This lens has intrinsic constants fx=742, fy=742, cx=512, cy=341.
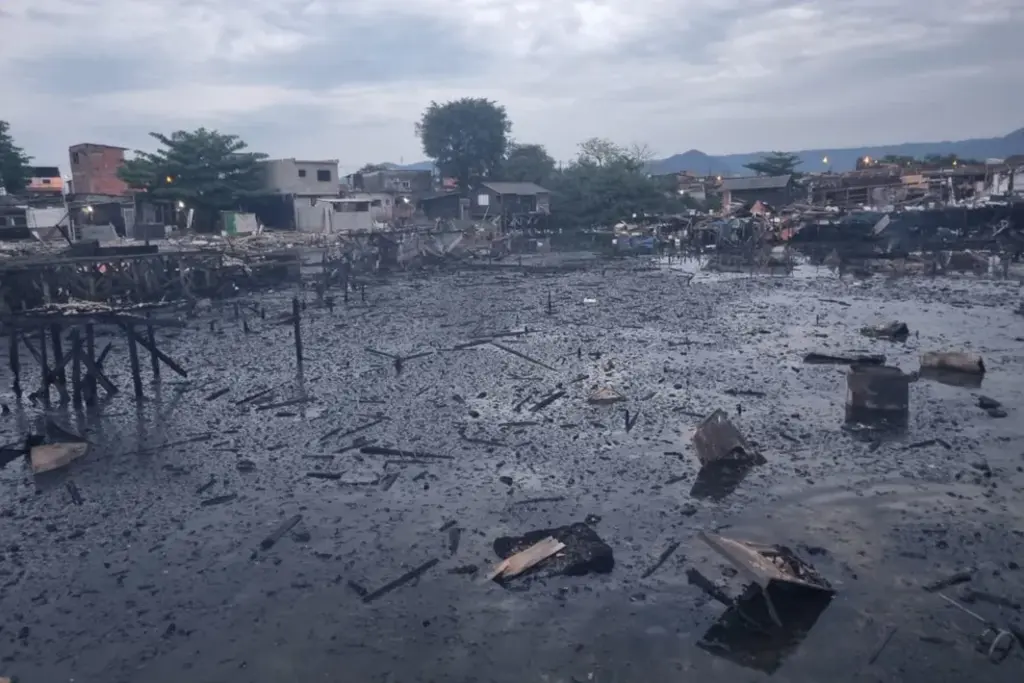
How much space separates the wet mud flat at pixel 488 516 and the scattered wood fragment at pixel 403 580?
0.05 m

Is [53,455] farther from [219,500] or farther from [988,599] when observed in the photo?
[988,599]

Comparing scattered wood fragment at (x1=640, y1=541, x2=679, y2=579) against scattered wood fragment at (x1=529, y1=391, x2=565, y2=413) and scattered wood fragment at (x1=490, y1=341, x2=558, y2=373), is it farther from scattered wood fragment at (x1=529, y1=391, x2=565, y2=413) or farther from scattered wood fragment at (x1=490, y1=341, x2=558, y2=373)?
scattered wood fragment at (x1=490, y1=341, x2=558, y2=373)

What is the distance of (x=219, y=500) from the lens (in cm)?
870

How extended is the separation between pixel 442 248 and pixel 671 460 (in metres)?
28.9

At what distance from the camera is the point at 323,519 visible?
8156 mm

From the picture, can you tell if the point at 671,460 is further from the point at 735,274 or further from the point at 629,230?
the point at 629,230

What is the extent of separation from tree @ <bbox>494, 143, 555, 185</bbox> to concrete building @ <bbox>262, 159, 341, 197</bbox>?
73.0 feet

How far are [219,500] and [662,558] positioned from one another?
5.13 meters

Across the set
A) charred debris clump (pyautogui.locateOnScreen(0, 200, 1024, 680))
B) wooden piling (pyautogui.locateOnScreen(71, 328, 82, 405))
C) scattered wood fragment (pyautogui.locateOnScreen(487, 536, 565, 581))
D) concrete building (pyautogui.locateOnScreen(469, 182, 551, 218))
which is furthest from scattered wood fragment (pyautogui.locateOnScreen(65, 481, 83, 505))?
concrete building (pyautogui.locateOnScreen(469, 182, 551, 218))

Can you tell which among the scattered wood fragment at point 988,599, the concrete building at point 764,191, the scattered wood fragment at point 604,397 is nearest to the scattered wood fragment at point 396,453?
the scattered wood fragment at point 604,397

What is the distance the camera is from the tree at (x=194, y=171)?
134ft

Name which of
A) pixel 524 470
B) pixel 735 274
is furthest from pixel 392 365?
pixel 735 274

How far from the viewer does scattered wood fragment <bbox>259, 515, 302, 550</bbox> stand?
7590 mm

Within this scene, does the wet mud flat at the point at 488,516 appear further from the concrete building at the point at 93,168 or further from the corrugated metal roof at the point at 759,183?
the concrete building at the point at 93,168
